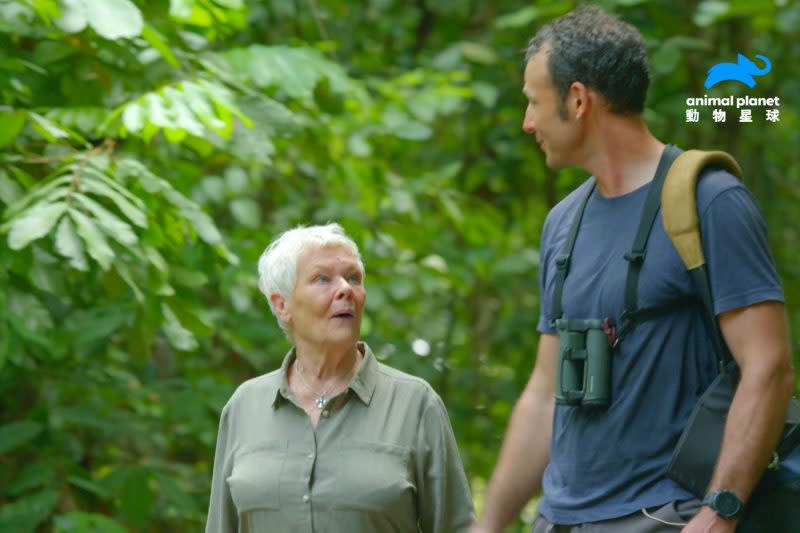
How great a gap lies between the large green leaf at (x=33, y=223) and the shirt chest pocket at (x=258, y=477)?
3.01ft

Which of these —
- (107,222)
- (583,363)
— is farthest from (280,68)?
(583,363)

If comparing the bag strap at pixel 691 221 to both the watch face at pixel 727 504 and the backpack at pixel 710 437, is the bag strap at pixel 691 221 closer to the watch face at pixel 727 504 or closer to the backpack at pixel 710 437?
the backpack at pixel 710 437

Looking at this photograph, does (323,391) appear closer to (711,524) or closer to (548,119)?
(548,119)

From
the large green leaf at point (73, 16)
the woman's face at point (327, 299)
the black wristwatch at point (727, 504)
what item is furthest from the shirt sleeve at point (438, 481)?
the large green leaf at point (73, 16)

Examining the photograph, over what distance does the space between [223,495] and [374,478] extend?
428 mm

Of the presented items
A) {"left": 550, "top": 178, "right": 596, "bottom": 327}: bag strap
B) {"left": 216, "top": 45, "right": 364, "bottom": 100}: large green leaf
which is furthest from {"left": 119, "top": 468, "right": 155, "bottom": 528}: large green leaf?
{"left": 550, "top": 178, "right": 596, "bottom": 327}: bag strap

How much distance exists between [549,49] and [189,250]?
225 cm

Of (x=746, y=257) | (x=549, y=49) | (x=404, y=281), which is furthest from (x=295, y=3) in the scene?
(x=746, y=257)

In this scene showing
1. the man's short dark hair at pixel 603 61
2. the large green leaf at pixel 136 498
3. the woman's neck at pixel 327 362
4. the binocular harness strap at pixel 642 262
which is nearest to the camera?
the binocular harness strap at pixel 642 262

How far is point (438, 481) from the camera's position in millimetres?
3004

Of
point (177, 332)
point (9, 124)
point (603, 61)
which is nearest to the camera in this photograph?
point (603, 61)

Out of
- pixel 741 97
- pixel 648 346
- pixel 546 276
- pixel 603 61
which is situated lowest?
pixel 648 346

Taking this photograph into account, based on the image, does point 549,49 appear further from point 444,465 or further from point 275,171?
point 275,171

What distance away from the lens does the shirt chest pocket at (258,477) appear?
300 cm
